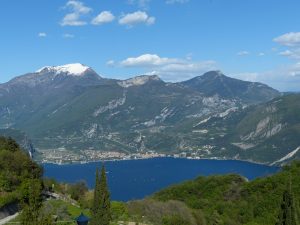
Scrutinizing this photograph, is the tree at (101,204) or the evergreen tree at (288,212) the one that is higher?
the tree at (101,204)

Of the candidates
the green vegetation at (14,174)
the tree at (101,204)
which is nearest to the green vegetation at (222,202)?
the green vegetation at (14,174)

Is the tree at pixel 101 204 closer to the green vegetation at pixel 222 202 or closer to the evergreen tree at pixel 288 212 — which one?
the green vegetation at pixel 222 202

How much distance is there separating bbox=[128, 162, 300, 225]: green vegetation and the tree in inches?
571

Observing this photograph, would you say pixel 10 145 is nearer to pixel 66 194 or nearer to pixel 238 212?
pixel 66 194

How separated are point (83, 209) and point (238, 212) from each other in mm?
21567

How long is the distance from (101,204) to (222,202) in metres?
36.3

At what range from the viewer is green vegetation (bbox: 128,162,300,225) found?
2388 inches

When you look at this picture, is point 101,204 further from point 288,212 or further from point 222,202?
point 222,202

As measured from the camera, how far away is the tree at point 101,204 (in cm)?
3812

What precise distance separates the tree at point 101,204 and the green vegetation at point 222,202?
14.5 metres

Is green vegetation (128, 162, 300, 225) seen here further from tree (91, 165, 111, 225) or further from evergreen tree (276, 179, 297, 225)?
tree (91, 165, 111, 225)

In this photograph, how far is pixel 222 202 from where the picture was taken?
71750 millimetres

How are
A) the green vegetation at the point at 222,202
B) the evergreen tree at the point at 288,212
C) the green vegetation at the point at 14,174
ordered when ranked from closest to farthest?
the evergreen tree at the point at 288,212 → the green vegetation at the point at 14,174 → the green vegetation at the point at 222,202

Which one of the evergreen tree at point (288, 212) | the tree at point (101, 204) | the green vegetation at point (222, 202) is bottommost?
the green vegetation at point (222, 202)
